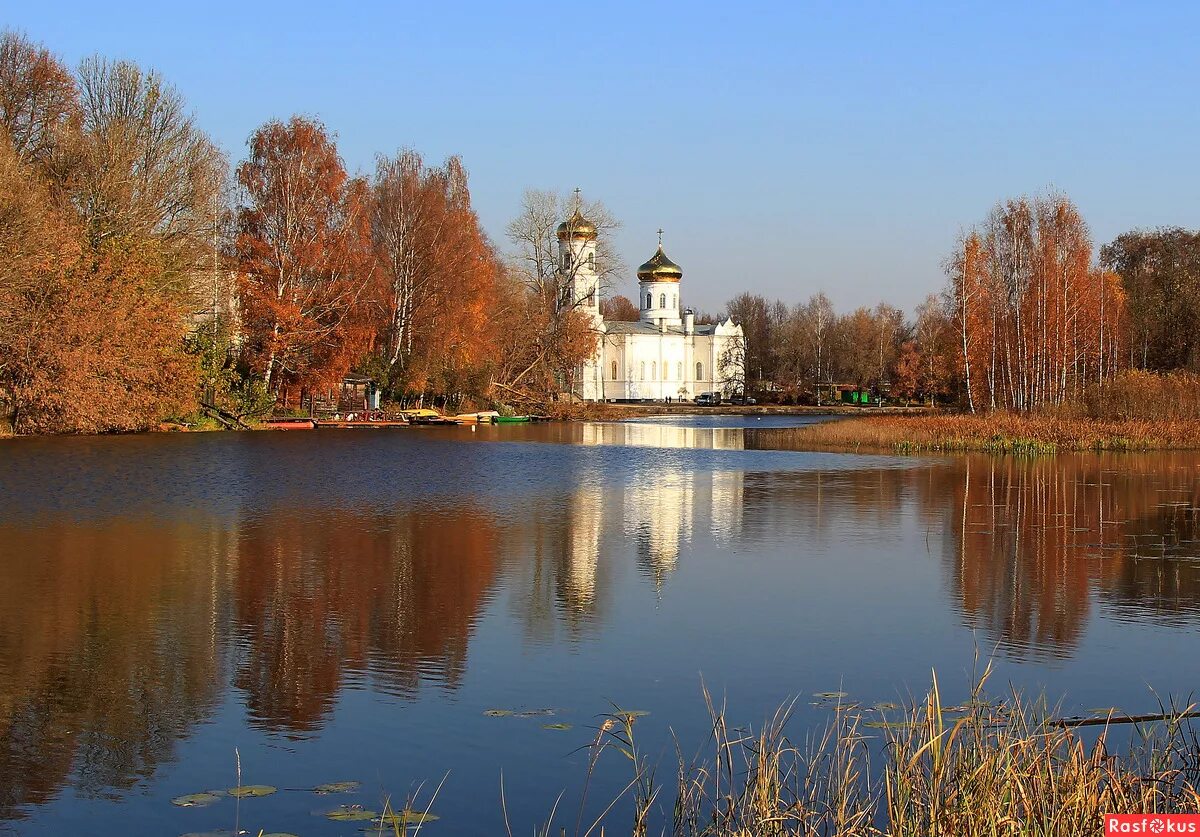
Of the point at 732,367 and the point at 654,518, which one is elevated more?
the point at 732,367

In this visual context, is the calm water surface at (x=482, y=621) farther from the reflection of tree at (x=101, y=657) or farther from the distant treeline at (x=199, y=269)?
the distant treeline at (x=199, y=269)

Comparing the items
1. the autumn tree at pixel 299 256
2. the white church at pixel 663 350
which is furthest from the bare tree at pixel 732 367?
the autumn tree at pixel 299 256

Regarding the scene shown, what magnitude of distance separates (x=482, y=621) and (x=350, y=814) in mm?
4548

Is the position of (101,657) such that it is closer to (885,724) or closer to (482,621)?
(482,621)

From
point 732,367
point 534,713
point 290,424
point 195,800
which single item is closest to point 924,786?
point 534,713

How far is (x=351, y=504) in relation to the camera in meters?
18.9

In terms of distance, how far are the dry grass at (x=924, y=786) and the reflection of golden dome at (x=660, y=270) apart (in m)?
85.6

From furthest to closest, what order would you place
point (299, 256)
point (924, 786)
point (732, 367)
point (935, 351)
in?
1. point (732, 367)
2. point (935, 351)
3. point (299, 256)
4. point (924, 786)

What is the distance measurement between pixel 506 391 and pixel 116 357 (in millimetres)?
24291

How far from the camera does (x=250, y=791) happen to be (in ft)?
20.5

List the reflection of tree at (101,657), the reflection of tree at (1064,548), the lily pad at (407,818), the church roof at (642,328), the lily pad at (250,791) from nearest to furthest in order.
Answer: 1. the lily pad at (407,818)
2. the lily pad at (250,791)
3. the reflection of tree at (101,657)
4. the reflection of tree at (1064,548)
5. the church roof at (642,328)

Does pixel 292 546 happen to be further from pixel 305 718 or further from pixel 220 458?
pixel 220 458

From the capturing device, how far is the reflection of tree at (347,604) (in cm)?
845

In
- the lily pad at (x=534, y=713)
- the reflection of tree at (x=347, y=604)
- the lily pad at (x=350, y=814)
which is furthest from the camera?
the reflection of tree at (x=347, y=604)
